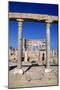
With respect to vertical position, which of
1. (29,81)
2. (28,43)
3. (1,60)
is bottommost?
(29,81)

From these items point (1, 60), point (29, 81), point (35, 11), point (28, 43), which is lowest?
point (29, 81)

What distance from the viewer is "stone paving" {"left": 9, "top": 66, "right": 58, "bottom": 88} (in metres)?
4.00

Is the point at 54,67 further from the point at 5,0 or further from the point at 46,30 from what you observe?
the point at 5,0

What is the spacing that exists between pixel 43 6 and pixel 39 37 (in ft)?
1.57

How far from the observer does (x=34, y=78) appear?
406cm

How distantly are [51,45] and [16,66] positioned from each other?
63 centimetres

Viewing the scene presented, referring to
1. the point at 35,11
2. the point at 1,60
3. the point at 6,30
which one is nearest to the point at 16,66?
the point at 1,60

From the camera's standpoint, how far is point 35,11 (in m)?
4.05

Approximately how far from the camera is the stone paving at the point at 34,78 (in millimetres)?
3996

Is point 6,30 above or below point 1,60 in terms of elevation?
above

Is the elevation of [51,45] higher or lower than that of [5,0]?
lower

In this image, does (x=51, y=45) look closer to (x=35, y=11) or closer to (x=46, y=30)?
(x=46, y=30)

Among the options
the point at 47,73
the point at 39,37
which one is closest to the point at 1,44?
the point at 39,37

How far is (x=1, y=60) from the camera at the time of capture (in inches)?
154
